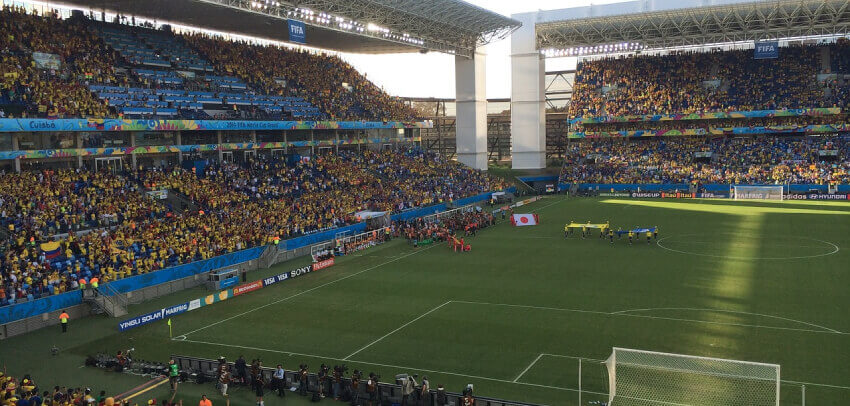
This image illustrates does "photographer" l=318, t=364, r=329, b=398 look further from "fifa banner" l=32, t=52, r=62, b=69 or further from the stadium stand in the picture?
"fifa banner" l=32, t=52, r=62, b=69

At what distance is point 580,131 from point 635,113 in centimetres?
655

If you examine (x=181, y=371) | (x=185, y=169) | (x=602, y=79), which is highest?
(x=602, y=79)

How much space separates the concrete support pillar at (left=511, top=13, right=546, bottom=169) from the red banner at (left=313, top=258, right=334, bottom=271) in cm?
4377

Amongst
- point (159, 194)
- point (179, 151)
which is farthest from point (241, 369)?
point (179, 151)

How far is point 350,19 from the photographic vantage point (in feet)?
169

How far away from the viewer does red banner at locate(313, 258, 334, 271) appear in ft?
117

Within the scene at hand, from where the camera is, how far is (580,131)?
77188 mm

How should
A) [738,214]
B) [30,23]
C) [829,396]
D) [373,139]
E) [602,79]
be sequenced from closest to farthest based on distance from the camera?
[829,396], [30,23], [738,214], [373,139], [602,79]

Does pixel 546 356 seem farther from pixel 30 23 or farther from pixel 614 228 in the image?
pixel 30 23

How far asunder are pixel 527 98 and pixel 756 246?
137ft

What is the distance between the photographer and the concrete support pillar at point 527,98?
74562 mm

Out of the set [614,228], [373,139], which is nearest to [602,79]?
[373,139]

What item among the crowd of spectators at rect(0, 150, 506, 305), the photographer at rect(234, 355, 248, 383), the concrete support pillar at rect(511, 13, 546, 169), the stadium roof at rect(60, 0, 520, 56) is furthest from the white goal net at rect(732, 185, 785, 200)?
the photographer at rect(234, 355, 248, 383)

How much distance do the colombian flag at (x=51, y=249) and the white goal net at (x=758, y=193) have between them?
5546cm
